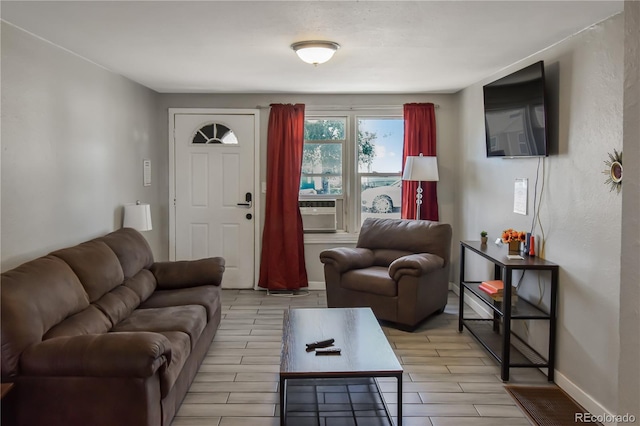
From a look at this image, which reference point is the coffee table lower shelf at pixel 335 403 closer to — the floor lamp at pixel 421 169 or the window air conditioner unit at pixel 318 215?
the floor lamp at pixel 421 169

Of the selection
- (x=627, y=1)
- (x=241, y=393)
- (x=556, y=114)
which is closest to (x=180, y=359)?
(x=241, y=393)

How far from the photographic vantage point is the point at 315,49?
10.7 ft

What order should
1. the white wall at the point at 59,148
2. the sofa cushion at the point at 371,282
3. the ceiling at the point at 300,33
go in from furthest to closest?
the sofa cushion at the point at 371,282
the white wall at the point at 59,148
the ceiling at the point at 300,33

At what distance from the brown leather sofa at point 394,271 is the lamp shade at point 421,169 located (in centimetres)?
53

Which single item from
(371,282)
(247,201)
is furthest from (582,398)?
(247,201)

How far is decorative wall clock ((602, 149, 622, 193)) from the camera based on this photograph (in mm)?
2635

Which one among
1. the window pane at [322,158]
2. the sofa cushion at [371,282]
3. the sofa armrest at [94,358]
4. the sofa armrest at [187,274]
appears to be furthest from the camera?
the window pane at [322,158]

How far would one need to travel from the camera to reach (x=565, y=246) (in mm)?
3178

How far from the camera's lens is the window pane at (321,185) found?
19.1 feet

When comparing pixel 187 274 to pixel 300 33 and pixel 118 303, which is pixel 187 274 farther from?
pixel 300 33

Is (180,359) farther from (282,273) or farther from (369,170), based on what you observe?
(369,170)

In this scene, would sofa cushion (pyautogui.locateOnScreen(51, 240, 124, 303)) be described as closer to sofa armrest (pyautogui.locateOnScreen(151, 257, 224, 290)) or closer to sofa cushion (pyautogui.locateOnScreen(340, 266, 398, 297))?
sofa armrest (pyautogui.locateOnScreen(151, 257, 224, 290))

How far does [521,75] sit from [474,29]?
29.8 inches

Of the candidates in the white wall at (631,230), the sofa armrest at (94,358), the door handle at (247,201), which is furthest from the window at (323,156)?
the white wall at (631,230)
